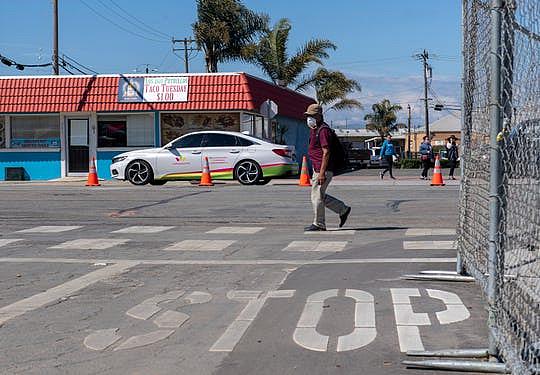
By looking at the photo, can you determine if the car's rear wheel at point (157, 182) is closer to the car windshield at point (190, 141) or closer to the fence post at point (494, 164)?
the car windshield at point (190, 141)

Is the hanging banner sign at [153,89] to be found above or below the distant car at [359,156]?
above

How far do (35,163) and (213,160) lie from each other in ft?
34.7

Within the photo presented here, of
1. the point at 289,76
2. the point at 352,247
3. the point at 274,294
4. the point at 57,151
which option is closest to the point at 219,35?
the point at 289,76

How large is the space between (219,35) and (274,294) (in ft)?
110

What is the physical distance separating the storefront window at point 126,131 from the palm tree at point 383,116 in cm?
6391

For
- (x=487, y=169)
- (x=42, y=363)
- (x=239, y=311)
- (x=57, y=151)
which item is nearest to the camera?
(x=42, y=363)

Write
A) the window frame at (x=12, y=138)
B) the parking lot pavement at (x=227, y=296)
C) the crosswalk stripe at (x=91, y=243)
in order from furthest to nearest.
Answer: the window frame at (x=12, y=138)
the crosswalk stripe at (x=91, y=243)
the parking lot pavement at (x=227, y=296)

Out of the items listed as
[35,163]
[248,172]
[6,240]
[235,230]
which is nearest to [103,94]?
[35,163]

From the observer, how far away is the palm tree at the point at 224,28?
1566 inches

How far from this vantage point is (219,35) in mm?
39531

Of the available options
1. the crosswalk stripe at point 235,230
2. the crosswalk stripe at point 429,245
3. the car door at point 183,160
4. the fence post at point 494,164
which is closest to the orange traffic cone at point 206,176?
the car door at point 183,160

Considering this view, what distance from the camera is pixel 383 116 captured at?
3637 inches

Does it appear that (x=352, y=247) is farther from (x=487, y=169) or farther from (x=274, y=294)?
(x=487, y=169)

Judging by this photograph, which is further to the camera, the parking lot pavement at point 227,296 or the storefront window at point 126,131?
the storefront window at point 126,131
